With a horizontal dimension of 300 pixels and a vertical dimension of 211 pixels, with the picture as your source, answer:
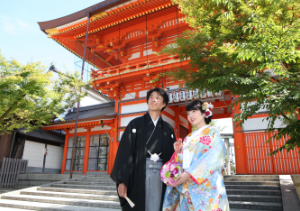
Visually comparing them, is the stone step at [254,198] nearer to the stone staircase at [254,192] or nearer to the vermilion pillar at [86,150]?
the stone staircase at [254,192]

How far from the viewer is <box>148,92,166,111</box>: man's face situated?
256 centimetres

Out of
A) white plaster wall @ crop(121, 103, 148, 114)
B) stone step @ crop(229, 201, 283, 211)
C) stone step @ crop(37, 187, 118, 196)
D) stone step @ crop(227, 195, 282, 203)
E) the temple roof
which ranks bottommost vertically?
stone step @ crop(37, 187, 118, 196)

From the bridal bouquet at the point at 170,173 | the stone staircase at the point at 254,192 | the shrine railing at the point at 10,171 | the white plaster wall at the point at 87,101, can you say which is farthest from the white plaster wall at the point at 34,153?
the bridal bouquet at the point at 170,173

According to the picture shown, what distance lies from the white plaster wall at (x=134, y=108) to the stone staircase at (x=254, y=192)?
4.73 meters

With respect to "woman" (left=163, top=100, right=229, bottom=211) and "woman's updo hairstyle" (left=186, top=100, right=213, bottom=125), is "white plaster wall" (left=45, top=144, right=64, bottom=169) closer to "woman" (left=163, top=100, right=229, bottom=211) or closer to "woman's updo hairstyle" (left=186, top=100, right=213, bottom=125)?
"woman" (left=163, top=100, right=229, bottom=211)

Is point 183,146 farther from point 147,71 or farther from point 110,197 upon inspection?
point 147,71

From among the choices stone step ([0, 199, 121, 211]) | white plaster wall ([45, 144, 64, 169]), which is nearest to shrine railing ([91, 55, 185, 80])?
white plaster wall ([45, 144, 64, 169])

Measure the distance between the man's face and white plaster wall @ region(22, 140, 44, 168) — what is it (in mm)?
11626

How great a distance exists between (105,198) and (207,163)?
187 inches

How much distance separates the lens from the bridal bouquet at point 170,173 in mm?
2055

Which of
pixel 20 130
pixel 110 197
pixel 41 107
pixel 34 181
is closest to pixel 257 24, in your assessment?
pixel 110 197

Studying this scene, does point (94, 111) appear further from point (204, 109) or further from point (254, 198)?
point (204, 109)

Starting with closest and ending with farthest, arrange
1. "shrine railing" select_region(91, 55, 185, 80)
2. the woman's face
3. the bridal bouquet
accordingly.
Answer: the bridal bouquet, the woman's face, "shrine railing" select_region(91, 55, 185, 80)

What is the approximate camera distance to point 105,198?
19.3ft
